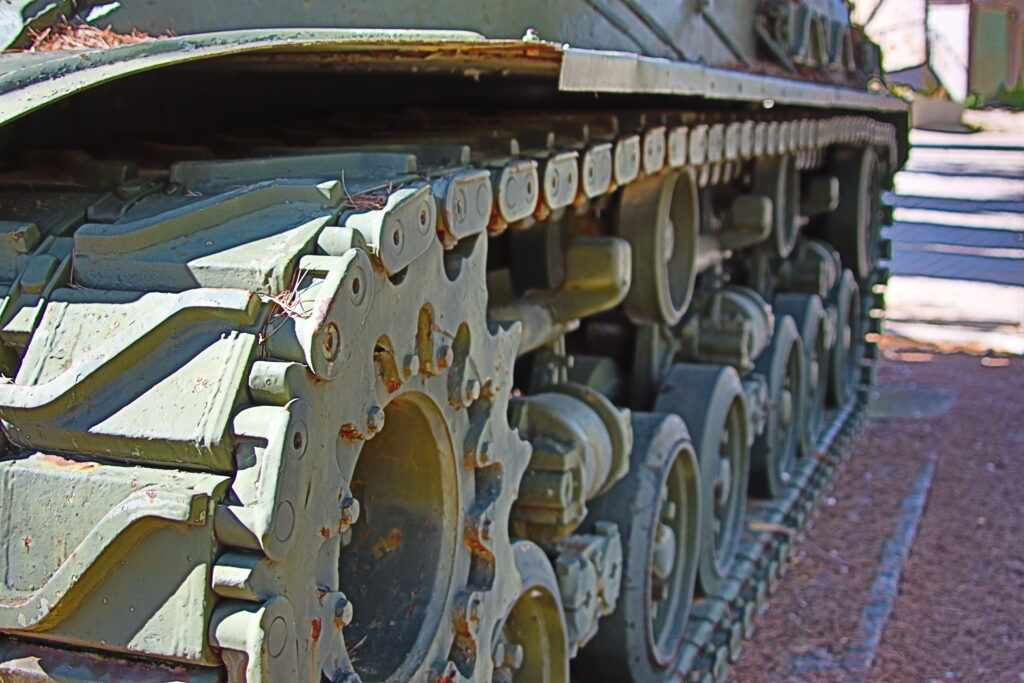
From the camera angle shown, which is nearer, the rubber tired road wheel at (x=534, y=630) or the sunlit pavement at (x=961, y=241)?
the rubber tired road wheel at (x=534, y=630)

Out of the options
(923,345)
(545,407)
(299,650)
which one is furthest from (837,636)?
(923,345)

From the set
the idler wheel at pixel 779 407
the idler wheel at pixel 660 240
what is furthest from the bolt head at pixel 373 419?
the idler wheel at pixel 779 407

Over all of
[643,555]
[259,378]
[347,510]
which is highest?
[259,378]

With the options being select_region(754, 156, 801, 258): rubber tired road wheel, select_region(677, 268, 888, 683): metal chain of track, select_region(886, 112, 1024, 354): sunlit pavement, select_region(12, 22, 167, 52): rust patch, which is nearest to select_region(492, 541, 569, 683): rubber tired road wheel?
select_region(677, 268, 888, 683): metal chain of track

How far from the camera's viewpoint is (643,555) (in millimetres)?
3627

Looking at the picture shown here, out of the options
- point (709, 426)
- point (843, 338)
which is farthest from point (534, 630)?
point (843, 338)

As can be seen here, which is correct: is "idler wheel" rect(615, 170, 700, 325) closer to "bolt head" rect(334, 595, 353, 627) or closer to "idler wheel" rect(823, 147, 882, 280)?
"bolt head" rect(334, 595, 353, 627)

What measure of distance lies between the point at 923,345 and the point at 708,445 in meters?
6.43

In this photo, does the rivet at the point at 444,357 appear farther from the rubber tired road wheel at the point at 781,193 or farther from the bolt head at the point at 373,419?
the rubber tired road wheel at the point at 781,193

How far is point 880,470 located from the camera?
668 cm

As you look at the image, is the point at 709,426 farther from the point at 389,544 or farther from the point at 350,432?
the point at 350,432

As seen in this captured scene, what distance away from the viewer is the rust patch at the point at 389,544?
2.44 m

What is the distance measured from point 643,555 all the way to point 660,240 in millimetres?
986

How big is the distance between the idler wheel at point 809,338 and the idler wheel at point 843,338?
47cm
